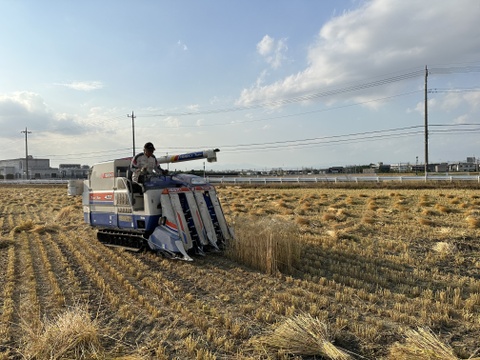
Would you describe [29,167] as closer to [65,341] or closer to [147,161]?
[147,161]

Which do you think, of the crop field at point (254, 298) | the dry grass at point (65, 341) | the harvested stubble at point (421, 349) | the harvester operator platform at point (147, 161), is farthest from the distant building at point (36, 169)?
the harvested stubble at point (421, 349)

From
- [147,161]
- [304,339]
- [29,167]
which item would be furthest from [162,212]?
[29,167]

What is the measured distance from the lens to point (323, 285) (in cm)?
697

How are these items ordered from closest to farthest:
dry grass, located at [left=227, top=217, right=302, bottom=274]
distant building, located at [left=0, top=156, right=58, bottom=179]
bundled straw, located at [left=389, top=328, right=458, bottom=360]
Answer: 1. bundled straw, located at [left=389, top=328, right=458, bottom=360]
2. dry grass, located at [left=227, top=217, right=302, bottom=274]
3. distant building, located at [left=0, top=156, right=58, bottom=179]

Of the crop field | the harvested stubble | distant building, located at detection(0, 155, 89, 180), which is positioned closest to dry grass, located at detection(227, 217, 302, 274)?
the crop field

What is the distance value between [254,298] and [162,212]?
3802 millimetres

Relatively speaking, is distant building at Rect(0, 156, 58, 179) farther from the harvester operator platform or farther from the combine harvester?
the harvester operator platform

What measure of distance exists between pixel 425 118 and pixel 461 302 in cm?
3936

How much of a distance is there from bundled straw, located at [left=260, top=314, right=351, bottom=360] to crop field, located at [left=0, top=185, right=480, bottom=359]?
0.01 meters

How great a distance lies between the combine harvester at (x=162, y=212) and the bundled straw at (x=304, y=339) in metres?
4.25

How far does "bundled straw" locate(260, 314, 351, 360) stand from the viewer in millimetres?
4316

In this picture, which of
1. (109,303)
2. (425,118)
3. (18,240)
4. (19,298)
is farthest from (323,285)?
(425,118)

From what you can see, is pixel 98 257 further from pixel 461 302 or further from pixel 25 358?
pixel 461 302

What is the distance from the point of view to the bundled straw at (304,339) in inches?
170
